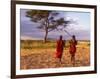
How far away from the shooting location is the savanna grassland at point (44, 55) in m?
2.25

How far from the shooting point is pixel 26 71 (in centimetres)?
223

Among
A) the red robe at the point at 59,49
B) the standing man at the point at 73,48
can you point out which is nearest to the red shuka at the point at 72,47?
the standing man at the point at 73,48

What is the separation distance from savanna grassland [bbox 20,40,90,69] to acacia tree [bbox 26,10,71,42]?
0.39 ft

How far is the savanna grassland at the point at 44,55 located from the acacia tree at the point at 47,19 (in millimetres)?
118

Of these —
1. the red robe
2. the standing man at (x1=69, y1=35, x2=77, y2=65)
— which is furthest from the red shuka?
the red robe

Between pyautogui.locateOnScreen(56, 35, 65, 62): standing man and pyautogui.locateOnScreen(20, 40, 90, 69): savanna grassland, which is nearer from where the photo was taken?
pyautogui.locateOnScreen(20, 40, 90, 69): savanna grassland

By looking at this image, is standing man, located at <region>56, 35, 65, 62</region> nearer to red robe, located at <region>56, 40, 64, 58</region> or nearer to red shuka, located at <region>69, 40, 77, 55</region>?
red robe, located at <region>56, 40, 64, 58</region>

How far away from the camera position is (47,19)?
91.2 inches

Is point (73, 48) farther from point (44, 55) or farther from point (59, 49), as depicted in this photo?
point (44, 55)

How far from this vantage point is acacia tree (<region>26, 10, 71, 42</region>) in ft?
7.45

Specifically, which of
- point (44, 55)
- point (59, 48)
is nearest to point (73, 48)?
point (59, 48)

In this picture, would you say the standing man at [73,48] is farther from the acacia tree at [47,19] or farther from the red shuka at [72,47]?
the acacia tree at [47,19]

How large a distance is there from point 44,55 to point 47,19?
39cm
